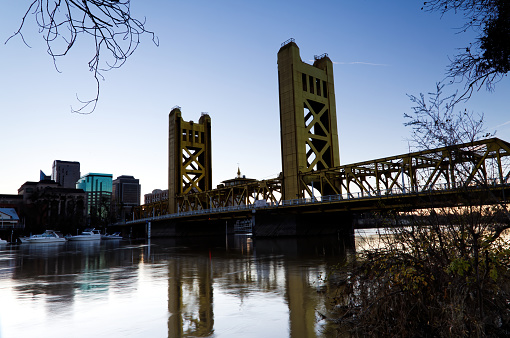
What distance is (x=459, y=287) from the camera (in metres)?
4.88

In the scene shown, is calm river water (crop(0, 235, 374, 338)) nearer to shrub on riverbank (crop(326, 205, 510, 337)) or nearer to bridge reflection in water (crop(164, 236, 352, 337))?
bridge reflection in water (crop(164, 236, 352, 337))

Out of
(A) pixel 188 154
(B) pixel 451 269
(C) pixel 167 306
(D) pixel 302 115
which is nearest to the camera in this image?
(B) pixel 451 269

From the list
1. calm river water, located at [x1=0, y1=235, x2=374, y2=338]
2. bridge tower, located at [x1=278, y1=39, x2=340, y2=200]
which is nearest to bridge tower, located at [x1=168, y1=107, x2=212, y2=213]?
bridge tower, located at [x1=278, y1=39, x2=340, y2=200]

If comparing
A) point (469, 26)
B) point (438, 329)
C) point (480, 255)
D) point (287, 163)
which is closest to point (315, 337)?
point (438, 329)

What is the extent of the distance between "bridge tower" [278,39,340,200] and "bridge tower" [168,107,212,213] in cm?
3387

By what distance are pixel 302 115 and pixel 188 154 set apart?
39.7 metres

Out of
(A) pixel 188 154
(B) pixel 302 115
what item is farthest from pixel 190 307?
(A) pixel 188 154

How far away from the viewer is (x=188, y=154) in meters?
83.0

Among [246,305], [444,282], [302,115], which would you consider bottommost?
[246,305]

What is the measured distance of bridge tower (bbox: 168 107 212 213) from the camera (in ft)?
261

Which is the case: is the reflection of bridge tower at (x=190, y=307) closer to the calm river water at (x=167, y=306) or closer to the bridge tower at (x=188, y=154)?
the calm river water at (x=167, y=306)

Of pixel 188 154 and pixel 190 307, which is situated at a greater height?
pixel 188 154

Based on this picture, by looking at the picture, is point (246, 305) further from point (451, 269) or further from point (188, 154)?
point (188, 154)

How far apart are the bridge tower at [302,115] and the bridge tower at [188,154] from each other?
111ft
